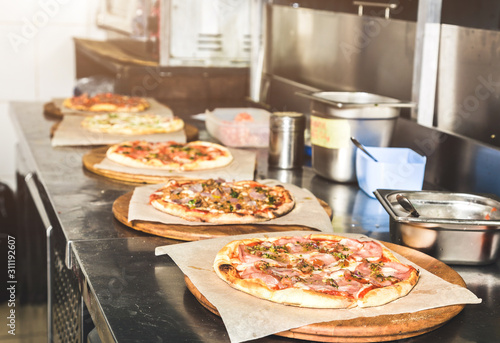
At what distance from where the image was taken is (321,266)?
1.45 m

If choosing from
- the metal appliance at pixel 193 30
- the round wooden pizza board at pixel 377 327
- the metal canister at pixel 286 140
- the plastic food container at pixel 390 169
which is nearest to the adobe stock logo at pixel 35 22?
the metal appliance at pixel 193 30

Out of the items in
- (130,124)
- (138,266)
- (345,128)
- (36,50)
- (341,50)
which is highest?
(341,50)

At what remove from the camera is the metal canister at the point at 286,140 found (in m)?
2.53

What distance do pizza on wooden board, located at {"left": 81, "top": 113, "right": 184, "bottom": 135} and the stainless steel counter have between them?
0.41m

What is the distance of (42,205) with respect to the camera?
2338mm

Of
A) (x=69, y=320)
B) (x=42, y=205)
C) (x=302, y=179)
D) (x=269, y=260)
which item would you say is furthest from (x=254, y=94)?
(x=269, y=260)

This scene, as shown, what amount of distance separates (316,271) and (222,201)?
58cm

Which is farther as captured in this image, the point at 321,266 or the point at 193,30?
the point at 193,30

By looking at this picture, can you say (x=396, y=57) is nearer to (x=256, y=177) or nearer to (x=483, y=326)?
(x=256, y=177)

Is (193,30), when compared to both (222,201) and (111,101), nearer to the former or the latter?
(111,101)

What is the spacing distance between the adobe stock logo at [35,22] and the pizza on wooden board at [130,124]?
7.86 ft

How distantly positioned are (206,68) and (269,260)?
8.89ft

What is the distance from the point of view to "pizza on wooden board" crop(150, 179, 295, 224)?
183 centimetres

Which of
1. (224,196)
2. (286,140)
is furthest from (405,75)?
(224,196)
